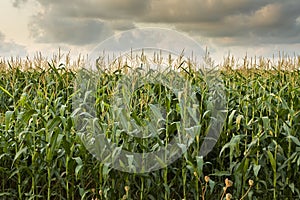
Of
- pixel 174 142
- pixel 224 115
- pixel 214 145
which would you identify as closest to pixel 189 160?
pixel 174 142

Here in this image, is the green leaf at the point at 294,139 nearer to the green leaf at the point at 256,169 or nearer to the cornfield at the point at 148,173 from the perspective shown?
the cornfield at the point at 148,173

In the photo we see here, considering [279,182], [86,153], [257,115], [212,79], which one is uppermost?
[212,79]

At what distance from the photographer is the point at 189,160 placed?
15.9 ft

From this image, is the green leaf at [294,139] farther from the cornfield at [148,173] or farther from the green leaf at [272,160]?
the green leaf at [272,160]

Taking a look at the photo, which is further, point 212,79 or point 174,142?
point 212,79

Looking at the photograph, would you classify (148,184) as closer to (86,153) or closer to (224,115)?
(86,153)

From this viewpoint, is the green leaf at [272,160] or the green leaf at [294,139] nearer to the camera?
the green leaf at [272,160]

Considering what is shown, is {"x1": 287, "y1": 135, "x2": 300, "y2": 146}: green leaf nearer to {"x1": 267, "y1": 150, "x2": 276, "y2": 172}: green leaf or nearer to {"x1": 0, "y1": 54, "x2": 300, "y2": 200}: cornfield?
{"x1": 0, "y1": 54, "x2": 300, "y2": 200}: cornfield

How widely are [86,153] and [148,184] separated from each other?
2.60 ft

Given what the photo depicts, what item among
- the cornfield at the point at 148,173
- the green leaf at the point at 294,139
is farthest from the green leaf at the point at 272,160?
the green leaf at the point at 294,139

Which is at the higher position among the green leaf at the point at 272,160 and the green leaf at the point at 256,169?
the green leaf at the point at 272,160

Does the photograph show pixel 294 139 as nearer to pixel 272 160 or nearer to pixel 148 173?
pixel 272 160

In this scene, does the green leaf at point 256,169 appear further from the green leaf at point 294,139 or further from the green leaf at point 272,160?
the green leaf at point 294,139

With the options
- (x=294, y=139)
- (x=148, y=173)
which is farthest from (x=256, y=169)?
(x=148, y=173)
